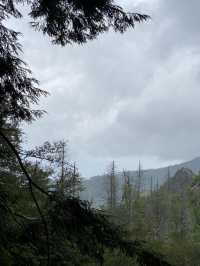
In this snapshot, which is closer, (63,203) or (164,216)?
(63,203)

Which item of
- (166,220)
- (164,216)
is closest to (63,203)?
(164,216)

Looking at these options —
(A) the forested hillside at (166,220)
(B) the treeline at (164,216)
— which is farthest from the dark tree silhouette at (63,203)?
(B) the treeline at (164,216)

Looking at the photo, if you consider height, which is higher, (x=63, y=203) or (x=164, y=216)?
(x=164, y=216)

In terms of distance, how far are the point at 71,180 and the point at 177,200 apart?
46.5 m

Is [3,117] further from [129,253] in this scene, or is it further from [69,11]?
[129,253]

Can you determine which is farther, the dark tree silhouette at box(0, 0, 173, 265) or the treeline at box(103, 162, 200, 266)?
the treeline at box(103, 162, 200, 266)

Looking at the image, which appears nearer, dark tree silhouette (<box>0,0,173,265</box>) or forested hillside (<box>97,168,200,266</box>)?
dark tree silhouette (<box>0,0,173,265</box>)

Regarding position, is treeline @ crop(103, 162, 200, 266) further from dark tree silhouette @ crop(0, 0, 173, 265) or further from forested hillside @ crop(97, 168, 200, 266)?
dark tree silhouette @ crop(0, 0, 173, 265)

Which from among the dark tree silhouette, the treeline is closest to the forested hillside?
the treeline

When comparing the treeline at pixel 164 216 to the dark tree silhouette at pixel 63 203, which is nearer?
the dark tree silhouette at pixel 63 203

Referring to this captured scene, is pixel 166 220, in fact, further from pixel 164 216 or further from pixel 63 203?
pixel 63 203

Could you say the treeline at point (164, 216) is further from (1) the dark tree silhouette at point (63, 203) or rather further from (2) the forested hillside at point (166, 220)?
(1) the dark tree silhouette at point (63, 203)

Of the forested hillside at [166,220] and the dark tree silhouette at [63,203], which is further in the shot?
the forested hillside at [166,220]

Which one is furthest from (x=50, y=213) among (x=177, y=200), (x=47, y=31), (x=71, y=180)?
(x=177, y=200)
